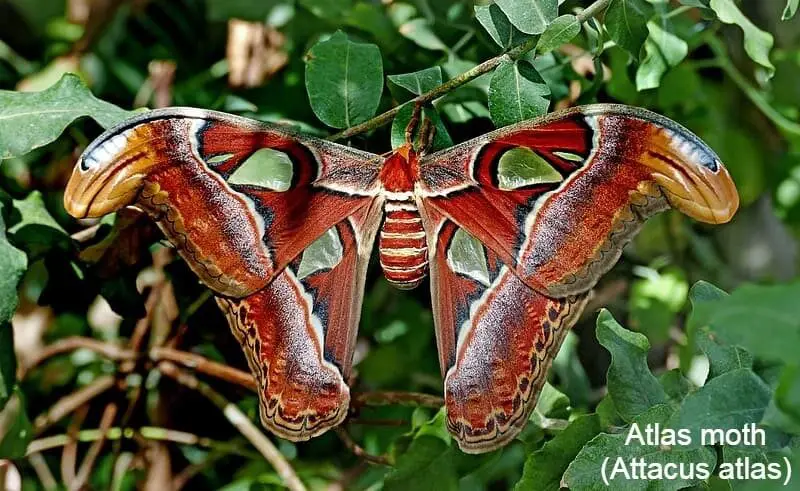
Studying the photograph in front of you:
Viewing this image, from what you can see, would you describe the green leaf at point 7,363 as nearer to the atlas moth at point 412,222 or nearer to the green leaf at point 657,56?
the atlas moth at point 412,222

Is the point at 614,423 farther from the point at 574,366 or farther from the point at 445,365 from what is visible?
the point at 574,366

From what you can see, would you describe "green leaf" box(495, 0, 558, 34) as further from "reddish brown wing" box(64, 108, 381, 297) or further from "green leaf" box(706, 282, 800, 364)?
"green leaf" box(706, 282, 800, 364)

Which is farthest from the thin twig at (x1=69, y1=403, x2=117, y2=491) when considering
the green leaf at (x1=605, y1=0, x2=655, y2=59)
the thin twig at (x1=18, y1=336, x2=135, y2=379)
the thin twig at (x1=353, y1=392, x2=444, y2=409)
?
the green leaf at (x1=605, y1=0, x2=655, y2=59)

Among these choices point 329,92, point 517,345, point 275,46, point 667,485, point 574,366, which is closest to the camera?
point 667,485

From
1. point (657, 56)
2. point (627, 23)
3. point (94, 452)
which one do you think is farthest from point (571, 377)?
point (94, 452)

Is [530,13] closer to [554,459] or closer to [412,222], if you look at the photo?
[412,222]

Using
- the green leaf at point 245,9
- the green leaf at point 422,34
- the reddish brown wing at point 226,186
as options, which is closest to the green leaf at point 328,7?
the green leaf at point 422,34

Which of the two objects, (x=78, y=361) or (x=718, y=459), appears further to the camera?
(x=78, y=361)

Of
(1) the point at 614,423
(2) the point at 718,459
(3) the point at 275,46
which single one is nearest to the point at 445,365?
(1) the point at 614,423
